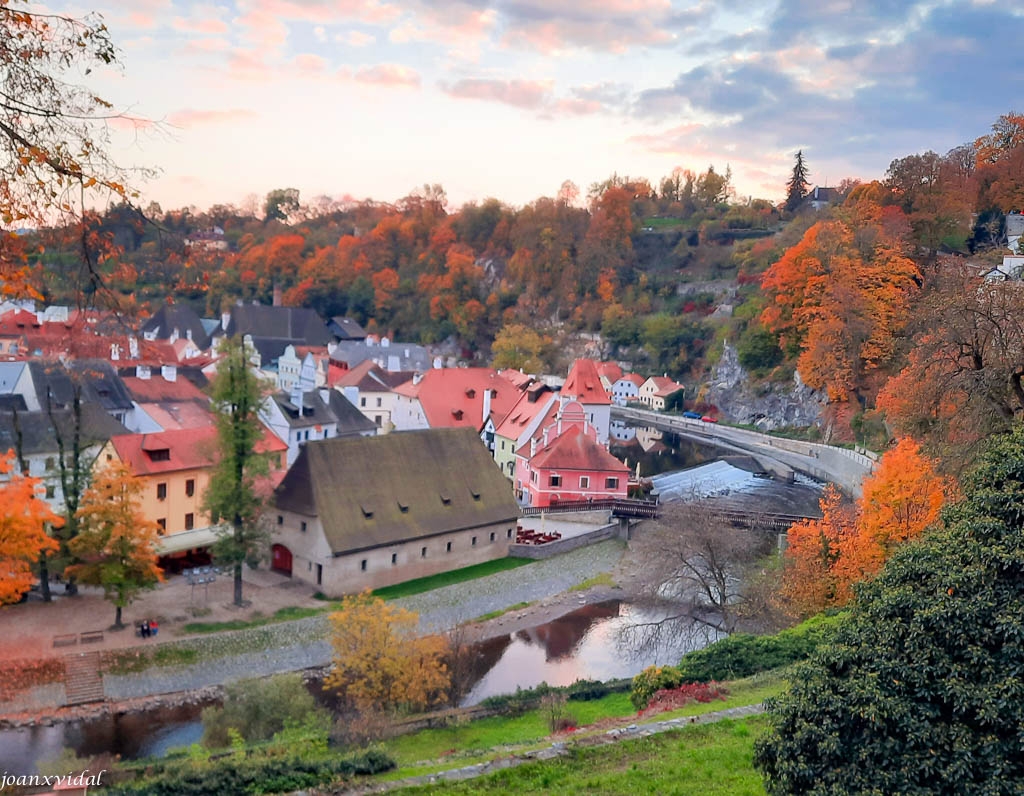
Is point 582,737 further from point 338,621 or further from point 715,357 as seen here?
point 715,357

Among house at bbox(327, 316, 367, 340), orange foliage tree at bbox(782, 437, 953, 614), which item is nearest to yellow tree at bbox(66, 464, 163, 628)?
orange foliage tree at bbox(782, 437, 953, 614)

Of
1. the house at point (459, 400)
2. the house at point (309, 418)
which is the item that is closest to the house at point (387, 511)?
the house at point (309, 418)

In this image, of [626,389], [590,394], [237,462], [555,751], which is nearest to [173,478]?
[237,462]

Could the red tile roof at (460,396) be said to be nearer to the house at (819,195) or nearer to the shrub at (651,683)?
the shrub at (651,683)

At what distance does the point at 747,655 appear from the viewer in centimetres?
1641

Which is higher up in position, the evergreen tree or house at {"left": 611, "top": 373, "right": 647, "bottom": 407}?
the evergreen tree

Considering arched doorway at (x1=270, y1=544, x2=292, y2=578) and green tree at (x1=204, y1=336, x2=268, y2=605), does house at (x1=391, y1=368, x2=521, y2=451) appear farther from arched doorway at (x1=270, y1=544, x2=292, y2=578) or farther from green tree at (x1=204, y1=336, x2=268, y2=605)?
green tree at (x1=204, y1=336, x2=268, y2=605)

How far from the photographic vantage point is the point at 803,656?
16.3 metres

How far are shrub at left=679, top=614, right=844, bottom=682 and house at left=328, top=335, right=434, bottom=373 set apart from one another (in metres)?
47.6

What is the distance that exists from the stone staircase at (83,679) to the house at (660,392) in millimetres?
57341

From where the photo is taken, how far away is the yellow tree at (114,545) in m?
20.5

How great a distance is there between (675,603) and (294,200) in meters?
123
